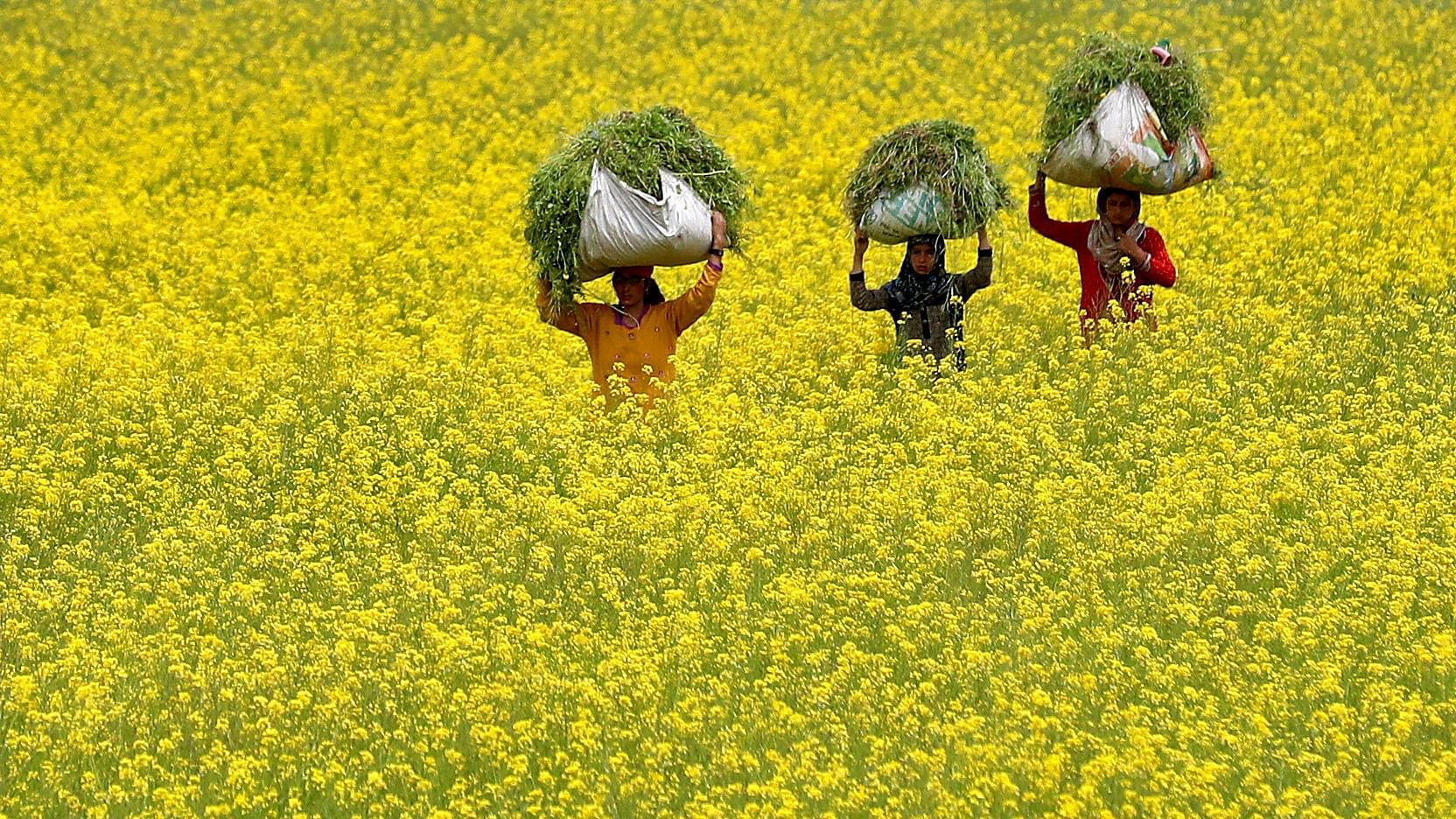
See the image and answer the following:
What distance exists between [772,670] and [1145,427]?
339 cm

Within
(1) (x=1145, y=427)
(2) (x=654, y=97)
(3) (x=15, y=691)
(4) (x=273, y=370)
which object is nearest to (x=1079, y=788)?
(3) (x=15, y=691)

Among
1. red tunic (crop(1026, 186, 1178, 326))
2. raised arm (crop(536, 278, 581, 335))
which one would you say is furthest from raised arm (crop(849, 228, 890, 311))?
raised arm (crop(536, 278, 581, 335))

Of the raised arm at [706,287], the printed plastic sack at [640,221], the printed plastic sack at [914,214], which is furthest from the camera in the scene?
the printed plastic sack at [914,214]

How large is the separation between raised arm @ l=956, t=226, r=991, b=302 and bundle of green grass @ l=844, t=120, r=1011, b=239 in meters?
0.08

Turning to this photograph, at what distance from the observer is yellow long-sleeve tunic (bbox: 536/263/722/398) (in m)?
10.8

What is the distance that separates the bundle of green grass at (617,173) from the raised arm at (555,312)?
0.16 feet

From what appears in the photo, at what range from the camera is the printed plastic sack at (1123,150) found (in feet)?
37.5

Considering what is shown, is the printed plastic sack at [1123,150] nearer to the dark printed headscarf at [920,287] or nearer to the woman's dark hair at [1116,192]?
the woman's dark hair at [1116,192]

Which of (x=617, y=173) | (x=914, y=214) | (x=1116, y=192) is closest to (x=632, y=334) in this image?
(x=617, y=173)

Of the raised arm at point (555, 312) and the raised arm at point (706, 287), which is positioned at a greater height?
the raised arm at point (706, 287)

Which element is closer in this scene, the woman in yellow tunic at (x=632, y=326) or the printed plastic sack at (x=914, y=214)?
the woman in yellow tunic at (x=632, y=326)

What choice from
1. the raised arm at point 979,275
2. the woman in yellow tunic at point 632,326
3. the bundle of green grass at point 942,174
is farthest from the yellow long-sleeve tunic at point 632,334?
the raised arm at point 979,275

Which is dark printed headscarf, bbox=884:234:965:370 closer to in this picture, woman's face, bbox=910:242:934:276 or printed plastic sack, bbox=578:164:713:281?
woman's face, bbox=910:242:934:276

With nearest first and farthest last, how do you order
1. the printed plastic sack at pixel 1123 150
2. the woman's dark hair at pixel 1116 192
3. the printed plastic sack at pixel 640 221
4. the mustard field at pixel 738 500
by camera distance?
the mustard field at pixel 738 500
the printed plastic sack at pixel 640 221
the printed plastic sack at pixel 1123 150
the woman's dark hair at pixel 1116 192
